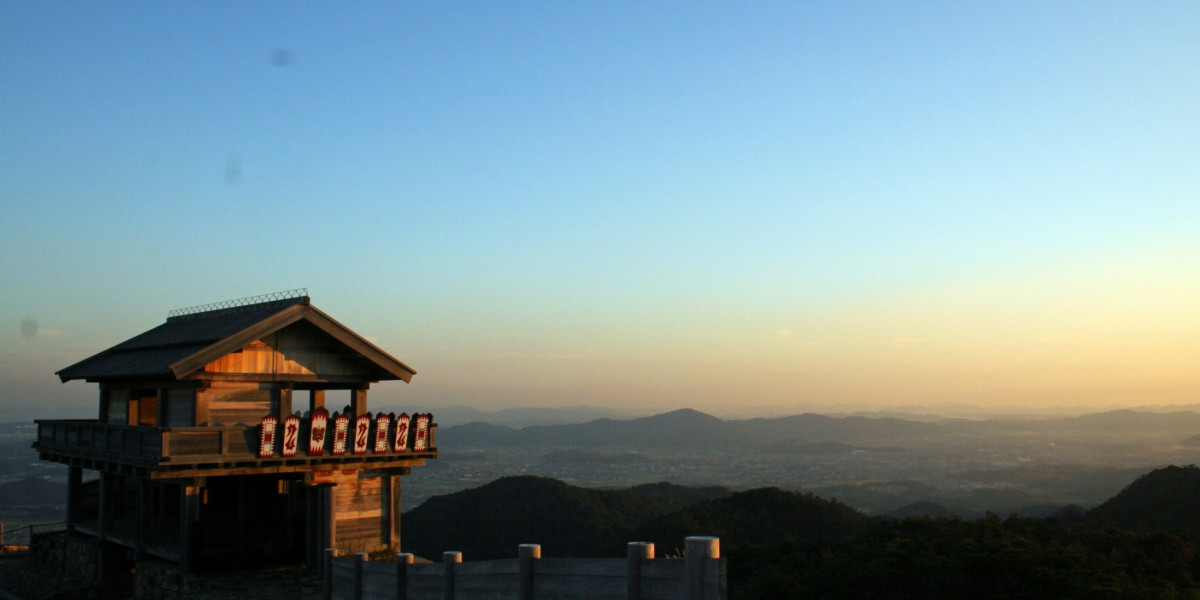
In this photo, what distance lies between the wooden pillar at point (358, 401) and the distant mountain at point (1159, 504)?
90.0 ft

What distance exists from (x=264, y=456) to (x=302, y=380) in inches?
141

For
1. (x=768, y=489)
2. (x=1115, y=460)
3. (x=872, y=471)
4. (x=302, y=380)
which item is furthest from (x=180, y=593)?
(x=1115, y=460)

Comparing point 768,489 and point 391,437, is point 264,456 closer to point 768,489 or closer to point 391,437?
point 391,437

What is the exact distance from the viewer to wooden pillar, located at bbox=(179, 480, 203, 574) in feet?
80.9

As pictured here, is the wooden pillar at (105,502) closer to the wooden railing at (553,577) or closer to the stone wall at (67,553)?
the stone wall at (67,553)

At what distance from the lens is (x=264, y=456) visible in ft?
81.9

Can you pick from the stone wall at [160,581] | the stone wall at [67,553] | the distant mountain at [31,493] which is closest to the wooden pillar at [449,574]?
the stone wall at [160,581]

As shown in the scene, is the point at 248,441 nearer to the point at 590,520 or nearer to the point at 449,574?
the point at 449,574

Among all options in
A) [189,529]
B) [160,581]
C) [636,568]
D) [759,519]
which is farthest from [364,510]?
[759,519]

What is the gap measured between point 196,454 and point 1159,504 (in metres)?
36.0

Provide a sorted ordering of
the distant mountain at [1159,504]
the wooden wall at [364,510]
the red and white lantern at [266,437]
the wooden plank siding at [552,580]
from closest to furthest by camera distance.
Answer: the wooden plank siding at [552,580] → the red and white lantern at [266,437] → the wooden wall at [364,510] → the distant mountain at [1159,504]

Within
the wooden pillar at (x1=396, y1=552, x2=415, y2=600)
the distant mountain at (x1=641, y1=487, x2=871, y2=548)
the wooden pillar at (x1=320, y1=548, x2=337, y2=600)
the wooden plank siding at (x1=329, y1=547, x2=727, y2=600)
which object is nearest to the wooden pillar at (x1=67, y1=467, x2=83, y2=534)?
the wooden pillar at (x1=320, y1=548, x2=337, y2=600)

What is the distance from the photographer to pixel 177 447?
23.4 meters

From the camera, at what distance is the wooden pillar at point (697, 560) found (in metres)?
11.9
